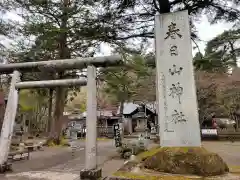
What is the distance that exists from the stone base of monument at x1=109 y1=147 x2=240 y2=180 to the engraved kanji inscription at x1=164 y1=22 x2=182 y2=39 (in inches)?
108

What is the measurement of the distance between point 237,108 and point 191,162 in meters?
16.6

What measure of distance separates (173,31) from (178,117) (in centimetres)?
217

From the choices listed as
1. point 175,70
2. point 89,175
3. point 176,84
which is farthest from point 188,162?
point 89,175

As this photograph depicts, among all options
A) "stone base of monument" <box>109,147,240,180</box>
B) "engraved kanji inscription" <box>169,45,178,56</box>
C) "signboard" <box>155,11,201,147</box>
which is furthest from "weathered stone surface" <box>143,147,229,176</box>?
"engraved kanji inscription" <box>169,45,178,56</box>

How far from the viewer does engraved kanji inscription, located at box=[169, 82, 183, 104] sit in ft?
15.6

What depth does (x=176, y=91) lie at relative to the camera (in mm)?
4801

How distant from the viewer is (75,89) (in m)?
15.5

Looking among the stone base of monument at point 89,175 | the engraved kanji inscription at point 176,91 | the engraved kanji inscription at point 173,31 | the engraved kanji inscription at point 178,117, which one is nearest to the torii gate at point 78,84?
the stone base of monument at point 89,175

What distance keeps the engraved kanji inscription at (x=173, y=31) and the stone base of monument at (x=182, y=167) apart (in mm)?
2740

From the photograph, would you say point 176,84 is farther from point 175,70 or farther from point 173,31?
point 173,31

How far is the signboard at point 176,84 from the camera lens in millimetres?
4609

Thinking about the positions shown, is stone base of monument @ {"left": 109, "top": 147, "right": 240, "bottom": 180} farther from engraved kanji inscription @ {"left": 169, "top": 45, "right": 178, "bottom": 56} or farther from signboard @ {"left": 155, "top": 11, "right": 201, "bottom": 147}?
engraved kanji inscription @ {"left": 169, "top": 45, "right": 178, "bottom": 56}

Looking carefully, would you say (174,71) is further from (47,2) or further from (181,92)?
(47,2)

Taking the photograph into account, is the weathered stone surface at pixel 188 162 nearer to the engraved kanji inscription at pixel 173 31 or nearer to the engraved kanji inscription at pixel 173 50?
the engraved kanji inscription at pixel 173 50
